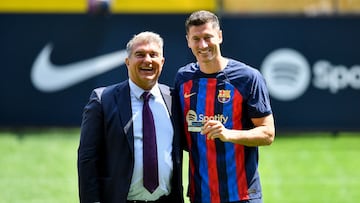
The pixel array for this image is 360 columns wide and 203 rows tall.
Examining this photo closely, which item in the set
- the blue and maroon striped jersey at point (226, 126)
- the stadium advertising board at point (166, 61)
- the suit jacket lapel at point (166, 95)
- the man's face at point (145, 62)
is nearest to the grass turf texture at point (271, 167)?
the stadium advertising board at point (166, 61)

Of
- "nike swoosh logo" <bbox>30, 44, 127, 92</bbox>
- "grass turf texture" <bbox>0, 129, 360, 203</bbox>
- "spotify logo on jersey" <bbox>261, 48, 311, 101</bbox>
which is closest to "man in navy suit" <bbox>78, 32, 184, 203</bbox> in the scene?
"grass turf texture" <bbox>0, 129, 360, 203</bbox>

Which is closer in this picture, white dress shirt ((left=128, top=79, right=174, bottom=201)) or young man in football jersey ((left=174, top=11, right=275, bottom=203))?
white dress shirt ((left=128, top=79, right=174, bottom=201))

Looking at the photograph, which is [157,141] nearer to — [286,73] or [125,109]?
[125,109]

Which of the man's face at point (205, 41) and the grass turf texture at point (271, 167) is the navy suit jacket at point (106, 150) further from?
the grass turf texture at point (271, 167)

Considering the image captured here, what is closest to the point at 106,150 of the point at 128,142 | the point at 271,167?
the point at 128,142

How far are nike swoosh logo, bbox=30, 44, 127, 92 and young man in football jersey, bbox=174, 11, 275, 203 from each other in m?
7.56

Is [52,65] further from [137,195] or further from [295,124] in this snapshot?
[137,195]

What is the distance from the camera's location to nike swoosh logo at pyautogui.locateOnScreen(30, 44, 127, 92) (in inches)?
525

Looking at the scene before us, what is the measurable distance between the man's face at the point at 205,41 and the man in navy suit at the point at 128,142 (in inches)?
10.5

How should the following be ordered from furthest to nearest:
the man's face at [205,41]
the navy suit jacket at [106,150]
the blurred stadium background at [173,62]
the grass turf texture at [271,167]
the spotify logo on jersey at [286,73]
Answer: the spotify logo on jersey at [286,73] < the blurred stadium background at [173,62] < the grass turf texture at [271,167] < the man's face at [205,41] < the navy suit jacket at [106,150]

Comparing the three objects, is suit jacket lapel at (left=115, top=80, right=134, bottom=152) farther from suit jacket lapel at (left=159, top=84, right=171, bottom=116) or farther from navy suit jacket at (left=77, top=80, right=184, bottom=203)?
suit jacket lapel at (left=159, top=84, right=171, bottom=116)

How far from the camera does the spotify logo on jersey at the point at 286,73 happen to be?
13414 millimetres

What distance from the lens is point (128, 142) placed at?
18.1 ft

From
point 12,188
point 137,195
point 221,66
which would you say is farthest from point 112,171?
point 12,188
